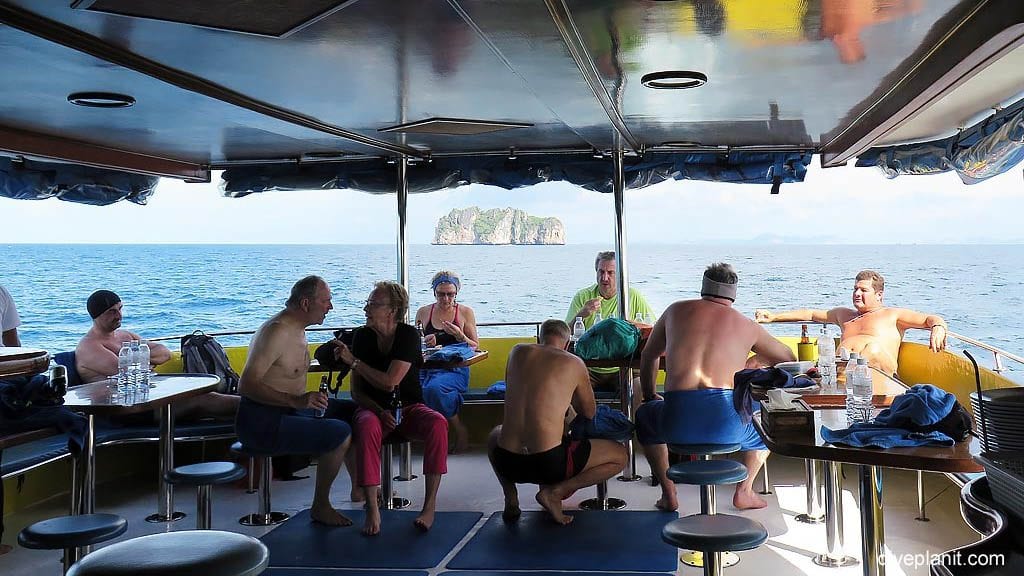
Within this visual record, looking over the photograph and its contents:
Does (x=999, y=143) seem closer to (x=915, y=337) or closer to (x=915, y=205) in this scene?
(x=915, y=205)

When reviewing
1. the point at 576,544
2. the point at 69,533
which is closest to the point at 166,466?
the point at 69,533

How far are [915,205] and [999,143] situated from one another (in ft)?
116

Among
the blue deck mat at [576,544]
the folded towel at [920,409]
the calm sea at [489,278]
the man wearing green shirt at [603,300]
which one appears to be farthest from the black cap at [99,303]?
the calm sea at [489,278]

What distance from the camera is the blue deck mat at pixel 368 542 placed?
4531mm

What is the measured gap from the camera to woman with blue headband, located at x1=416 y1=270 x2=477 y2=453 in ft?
21.9

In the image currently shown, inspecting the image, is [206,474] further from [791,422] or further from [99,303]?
[791,422]

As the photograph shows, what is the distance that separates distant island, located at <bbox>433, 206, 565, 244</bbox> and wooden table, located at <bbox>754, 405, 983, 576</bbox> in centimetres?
3549

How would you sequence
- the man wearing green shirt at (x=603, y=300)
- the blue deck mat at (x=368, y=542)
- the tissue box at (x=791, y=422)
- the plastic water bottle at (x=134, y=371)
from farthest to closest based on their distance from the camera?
the man wearing green shirt at (x=603, y=300) → the plastic water bottle at (x=134, y=371) → the blue deck mat at (x=368, y=542) → the tissue box at (x=791, y=422)

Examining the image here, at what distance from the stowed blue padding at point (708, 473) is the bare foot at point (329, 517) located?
2040 millimetres

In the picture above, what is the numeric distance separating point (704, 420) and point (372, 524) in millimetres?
1935

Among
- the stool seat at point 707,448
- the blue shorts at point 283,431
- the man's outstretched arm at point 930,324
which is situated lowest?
the stool seat at point 707,448

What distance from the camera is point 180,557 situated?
7.77 feet

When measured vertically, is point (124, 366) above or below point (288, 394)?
above

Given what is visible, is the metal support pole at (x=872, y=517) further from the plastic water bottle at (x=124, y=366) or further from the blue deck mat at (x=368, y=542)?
the plastic water bottle at (x=124, y=366)
